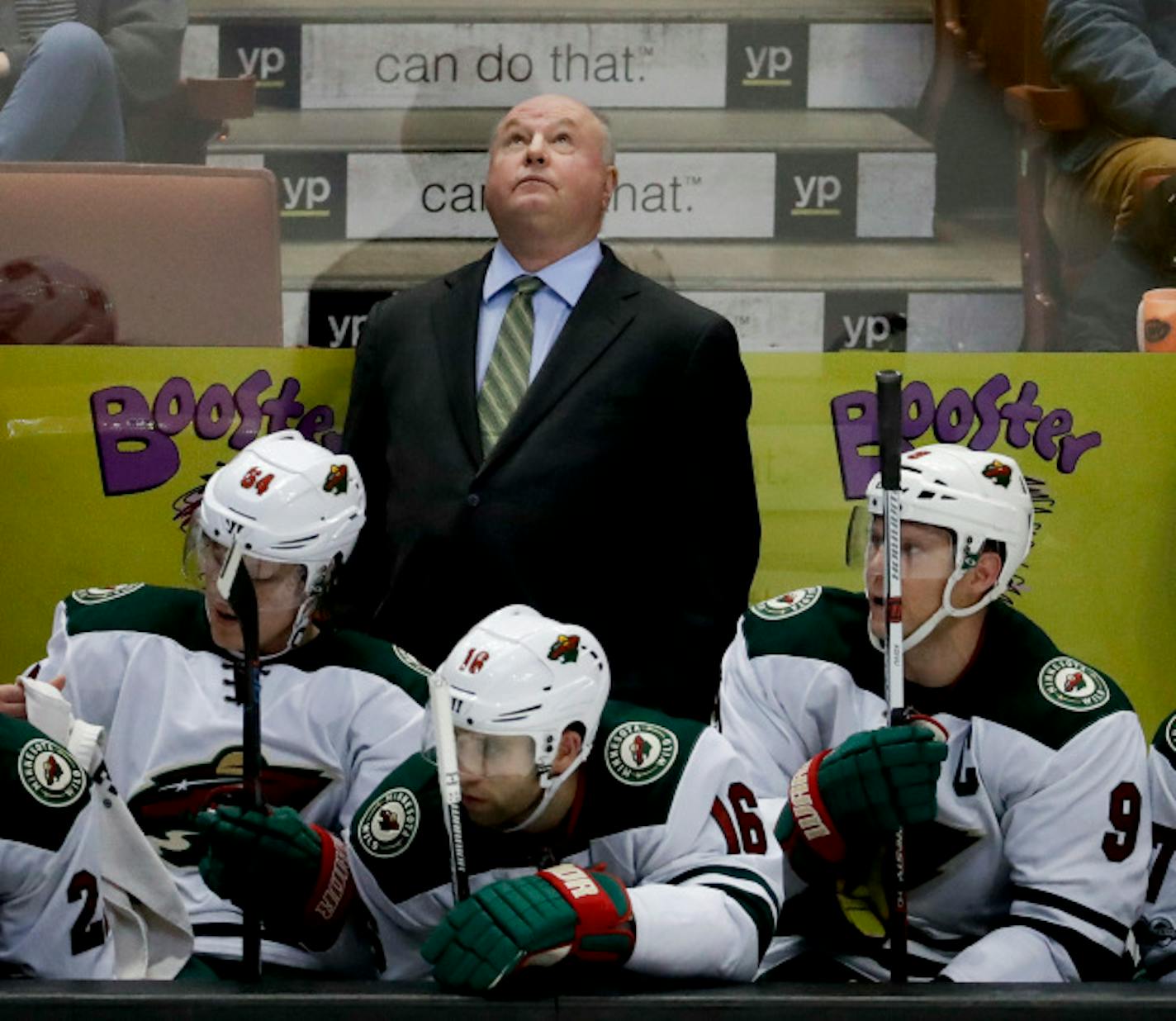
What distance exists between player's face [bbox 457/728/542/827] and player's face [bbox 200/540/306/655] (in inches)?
17.9

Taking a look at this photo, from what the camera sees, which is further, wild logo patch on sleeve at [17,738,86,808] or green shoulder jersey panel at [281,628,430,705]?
green shoulder jersey panel at [281,628,430,705]

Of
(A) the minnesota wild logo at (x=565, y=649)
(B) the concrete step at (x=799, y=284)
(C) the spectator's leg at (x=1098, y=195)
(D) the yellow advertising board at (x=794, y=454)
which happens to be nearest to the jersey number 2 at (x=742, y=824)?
(A) the minnesota wild logo at (x=565, y=649)

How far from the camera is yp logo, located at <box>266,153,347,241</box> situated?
4375mm

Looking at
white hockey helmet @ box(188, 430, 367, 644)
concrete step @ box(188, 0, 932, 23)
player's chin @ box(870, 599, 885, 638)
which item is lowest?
player's chin @ box(870, 599, 885, 638)

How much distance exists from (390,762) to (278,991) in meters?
0.57

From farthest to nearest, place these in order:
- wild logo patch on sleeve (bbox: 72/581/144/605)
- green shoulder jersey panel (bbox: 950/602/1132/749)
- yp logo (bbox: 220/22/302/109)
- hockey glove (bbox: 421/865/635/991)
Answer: yp logo (bbox: 220/22/302/109) → wild logo patch on sleeve (bbox: 72/581/144/605) → green shoulder jersey panel (bbox: 950/602/1132/749) → hockey glove (bbox: 421/865/635/991)

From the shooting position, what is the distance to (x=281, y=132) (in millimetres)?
4539

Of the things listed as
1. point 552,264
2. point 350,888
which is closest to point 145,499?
point 552,264

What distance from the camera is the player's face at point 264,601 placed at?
133 inches

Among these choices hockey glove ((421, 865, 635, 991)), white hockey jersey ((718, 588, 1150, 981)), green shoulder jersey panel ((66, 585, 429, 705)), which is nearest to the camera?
hockey glove ((421, 865, 635, 991))

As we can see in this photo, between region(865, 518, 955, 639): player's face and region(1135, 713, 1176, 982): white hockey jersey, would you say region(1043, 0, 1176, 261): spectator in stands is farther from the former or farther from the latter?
region(1135, 713, 1176, 982): white hockey jersey

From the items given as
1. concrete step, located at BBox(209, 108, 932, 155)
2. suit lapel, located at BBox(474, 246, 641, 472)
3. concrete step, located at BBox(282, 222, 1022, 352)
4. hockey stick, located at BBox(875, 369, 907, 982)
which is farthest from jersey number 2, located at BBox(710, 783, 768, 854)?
concrete step, located at BBox(209, 108, 932, 155)

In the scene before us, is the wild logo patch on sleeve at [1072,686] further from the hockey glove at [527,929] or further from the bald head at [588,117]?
the bald head at [588,117]

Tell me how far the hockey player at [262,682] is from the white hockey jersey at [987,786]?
54 cm
